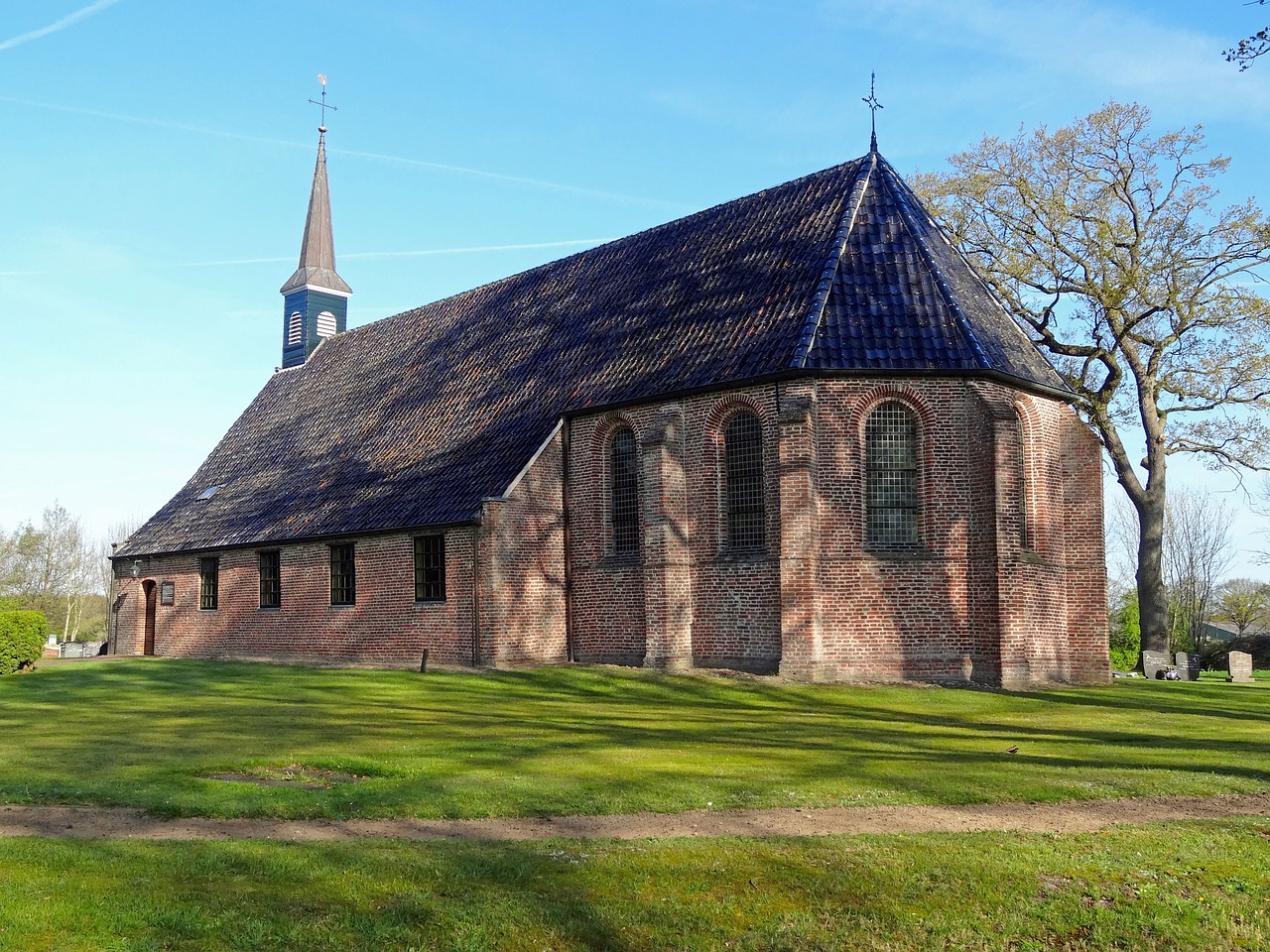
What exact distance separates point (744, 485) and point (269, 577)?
605 inches

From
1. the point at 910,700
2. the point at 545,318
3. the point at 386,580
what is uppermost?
the point at 545,318

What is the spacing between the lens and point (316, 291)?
1644 inches

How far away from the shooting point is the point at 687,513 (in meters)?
23.1

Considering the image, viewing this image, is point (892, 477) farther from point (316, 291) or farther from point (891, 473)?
point (316, 291)

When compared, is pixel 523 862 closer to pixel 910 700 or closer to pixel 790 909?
pixel 790 909

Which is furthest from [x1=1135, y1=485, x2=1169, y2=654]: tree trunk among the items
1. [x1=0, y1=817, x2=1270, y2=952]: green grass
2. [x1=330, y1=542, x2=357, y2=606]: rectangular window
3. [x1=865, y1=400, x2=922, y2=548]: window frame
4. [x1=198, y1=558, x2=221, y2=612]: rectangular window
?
[x1=198, y1=558, x2=221, y2=612]: rectangular window

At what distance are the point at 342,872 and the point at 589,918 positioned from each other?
1.79m

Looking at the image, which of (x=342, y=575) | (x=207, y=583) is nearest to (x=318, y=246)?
(x=207, y=583)

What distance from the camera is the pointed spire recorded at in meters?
42.2

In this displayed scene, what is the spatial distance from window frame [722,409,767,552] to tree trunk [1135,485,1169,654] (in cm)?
1528

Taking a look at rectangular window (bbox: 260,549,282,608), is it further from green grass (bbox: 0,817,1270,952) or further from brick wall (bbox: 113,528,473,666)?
green grass (bbox: 0,817,1270,952)

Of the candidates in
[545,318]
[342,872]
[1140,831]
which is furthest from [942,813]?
[545,318]

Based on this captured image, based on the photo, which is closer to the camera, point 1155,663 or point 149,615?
point 1155,663

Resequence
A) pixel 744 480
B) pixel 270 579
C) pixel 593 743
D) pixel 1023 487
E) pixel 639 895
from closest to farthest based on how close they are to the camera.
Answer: pixel 639 895 < pixel 593 743 < pixel 744 480 < pixel 1023 487 < pixel 270 579
